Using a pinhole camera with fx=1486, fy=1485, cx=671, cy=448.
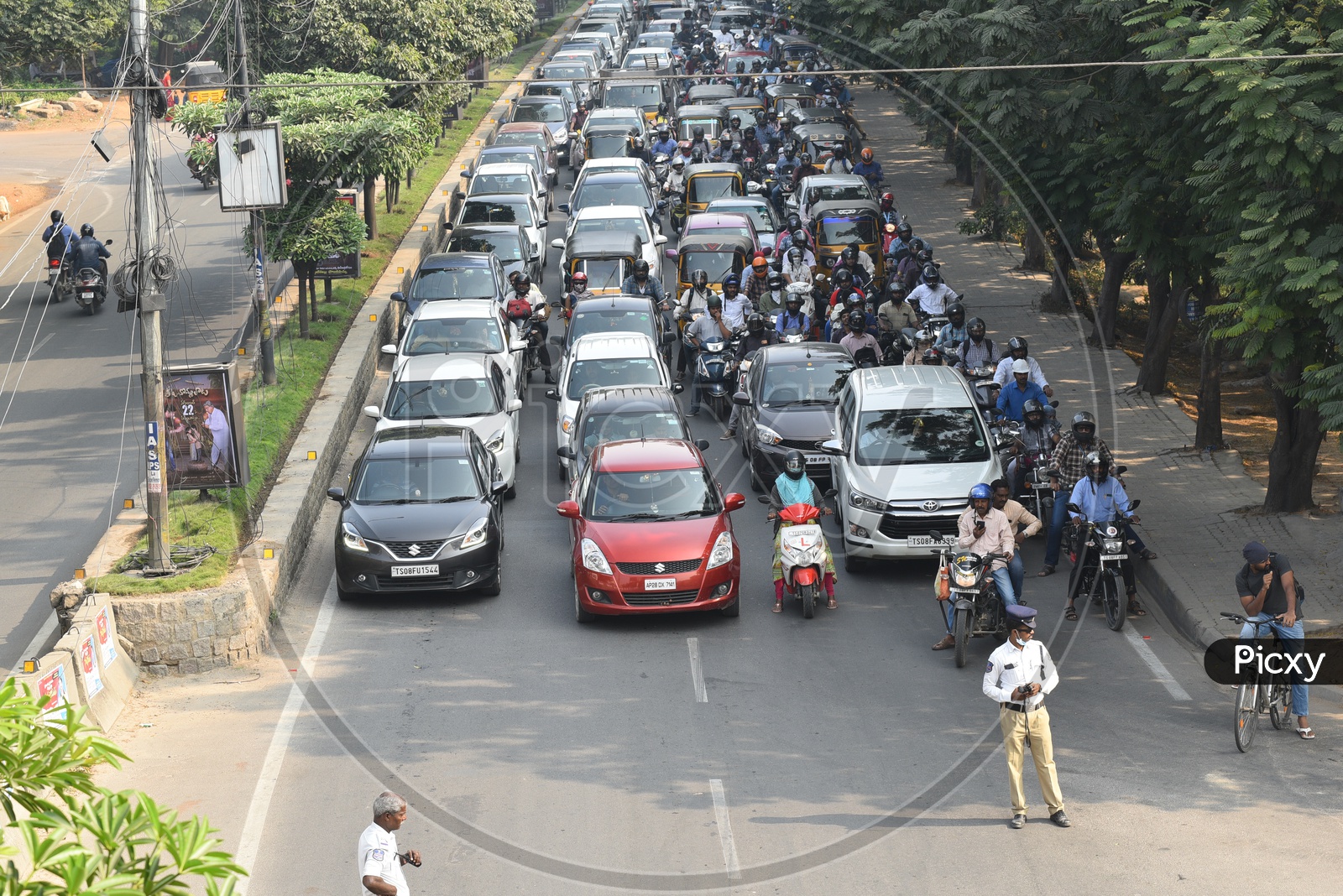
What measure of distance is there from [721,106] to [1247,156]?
33525 mm

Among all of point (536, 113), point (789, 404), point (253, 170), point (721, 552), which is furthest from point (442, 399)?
point (536, 113)

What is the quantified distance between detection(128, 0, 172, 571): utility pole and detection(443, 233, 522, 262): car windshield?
1335 centimetres

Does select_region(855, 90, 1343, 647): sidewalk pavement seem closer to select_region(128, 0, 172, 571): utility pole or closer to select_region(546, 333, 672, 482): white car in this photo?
select_region(546, 333, 672, 482): white car

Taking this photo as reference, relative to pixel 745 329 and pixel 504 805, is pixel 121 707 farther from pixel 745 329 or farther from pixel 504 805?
pixel 745 329

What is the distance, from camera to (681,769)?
11312mm

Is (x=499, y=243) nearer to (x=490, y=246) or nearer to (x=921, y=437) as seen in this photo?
(x=490, y=246)

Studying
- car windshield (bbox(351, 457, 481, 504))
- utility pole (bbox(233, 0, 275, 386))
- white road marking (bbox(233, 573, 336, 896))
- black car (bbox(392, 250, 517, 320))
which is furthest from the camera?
black car (bbox(392, 250, 517, 320))

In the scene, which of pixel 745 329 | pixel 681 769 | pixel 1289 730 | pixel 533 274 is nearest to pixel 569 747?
pixel 681 769

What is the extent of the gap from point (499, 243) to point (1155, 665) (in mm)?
18215

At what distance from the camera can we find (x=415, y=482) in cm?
1611

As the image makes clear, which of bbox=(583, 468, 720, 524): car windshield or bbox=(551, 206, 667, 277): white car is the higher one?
bbox=(551, 206, 667, 277): white car

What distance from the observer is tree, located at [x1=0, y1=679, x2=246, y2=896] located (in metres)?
4.55

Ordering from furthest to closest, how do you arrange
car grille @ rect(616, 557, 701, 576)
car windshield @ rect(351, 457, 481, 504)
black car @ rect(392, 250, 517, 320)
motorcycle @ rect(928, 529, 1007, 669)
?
black car @ rect(392, 250, 517, 320) < car windshield @ rect(351, 457, 481, 504) < car grille @ rect(616, 557, 701, 576) < motorcycle @ rect(928, 529, 1007, 669)

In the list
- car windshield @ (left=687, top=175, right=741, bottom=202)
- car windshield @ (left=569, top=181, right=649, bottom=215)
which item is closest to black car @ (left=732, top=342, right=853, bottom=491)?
car windshield @ (left=569, top=181, right=649, bottom=215)
